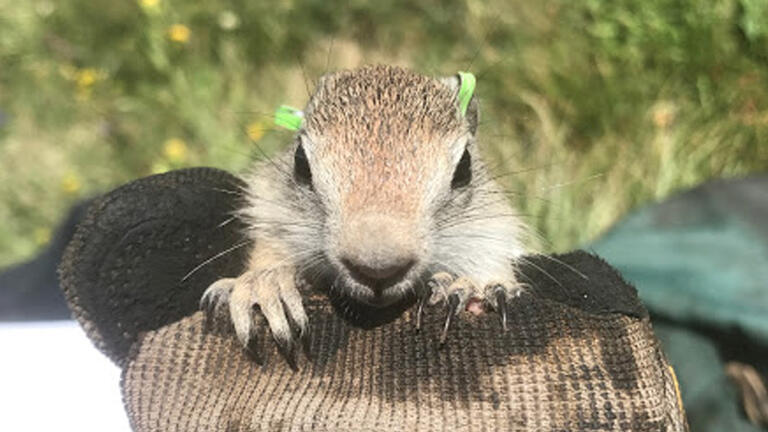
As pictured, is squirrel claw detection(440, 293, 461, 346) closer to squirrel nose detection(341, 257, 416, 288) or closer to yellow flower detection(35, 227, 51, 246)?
squirrel nose detection(341, 257, 416, 288)

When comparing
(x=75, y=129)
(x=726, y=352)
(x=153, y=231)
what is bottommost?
(x=153, y=231)

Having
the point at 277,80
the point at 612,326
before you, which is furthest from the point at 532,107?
the point at 612,326

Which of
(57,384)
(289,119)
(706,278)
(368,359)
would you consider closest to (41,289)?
(57,384)

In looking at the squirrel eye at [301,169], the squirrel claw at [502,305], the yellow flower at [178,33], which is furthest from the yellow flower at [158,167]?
the squirrel claw at [502,305]

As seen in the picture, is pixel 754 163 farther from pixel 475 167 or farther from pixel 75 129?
pixel 75 129

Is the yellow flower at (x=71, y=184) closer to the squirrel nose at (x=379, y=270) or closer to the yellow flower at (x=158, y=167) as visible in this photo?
the yellow flower at (x=158, y=167)
